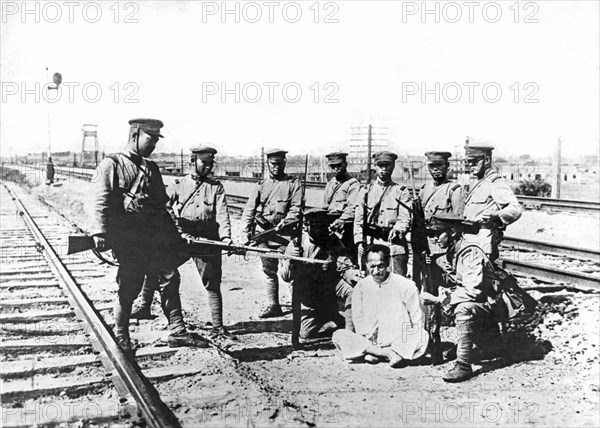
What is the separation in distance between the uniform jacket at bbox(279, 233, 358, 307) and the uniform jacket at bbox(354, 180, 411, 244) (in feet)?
1.44

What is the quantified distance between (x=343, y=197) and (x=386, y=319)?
2251mm

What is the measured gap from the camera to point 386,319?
5047mm

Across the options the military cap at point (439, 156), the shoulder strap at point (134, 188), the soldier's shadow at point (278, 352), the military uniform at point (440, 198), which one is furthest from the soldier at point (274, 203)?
the shoulder strap at point (134, 188)

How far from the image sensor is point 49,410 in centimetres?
371

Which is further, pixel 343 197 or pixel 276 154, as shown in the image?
pixel 343 197

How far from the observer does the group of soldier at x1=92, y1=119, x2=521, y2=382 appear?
4.73m

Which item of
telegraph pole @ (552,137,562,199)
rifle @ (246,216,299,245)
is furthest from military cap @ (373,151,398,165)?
telegraph pole @ (552,137,562,199)

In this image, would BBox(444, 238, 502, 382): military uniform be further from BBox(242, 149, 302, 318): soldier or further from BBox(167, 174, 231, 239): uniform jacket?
BBox(167, 174, 231, 239): uniform jacket

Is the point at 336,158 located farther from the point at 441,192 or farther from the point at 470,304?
the point at 470,304

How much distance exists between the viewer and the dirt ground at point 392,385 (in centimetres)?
396

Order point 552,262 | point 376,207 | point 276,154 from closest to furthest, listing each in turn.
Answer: point 376,207
point 276,154
point 552,262

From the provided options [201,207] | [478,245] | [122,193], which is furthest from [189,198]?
[478,245]

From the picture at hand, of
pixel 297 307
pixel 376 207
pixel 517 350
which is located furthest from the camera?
pixel 376 207

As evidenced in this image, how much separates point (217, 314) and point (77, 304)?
168cm
